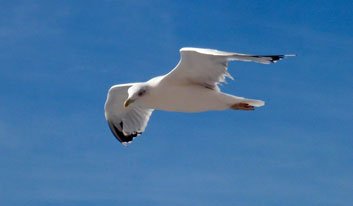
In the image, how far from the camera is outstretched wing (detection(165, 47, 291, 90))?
470 inches

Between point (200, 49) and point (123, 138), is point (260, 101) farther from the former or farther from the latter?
point (123, 138)

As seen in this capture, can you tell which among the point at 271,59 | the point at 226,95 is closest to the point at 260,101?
the point at 226,95

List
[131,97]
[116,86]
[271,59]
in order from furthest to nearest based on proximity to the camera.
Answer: [116,86]
[131,97]
[271,59]

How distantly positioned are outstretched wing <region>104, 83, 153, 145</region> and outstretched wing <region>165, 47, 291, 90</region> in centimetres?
265

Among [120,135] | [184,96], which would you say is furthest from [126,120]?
[184,96]

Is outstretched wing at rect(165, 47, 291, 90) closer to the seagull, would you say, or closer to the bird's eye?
the seagull

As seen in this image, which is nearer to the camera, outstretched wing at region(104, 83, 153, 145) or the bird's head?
the bird's head

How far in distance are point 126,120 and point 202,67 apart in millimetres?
3221

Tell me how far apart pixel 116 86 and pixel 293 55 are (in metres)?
4.84

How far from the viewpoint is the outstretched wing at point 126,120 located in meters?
15.1

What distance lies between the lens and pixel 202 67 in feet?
40.6

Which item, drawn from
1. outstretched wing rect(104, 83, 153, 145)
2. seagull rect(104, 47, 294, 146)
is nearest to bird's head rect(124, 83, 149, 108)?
seagull rect(104, 47, 294, 146)

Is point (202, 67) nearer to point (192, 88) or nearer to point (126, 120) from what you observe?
point (192, 88)

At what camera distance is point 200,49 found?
12.0 metres
